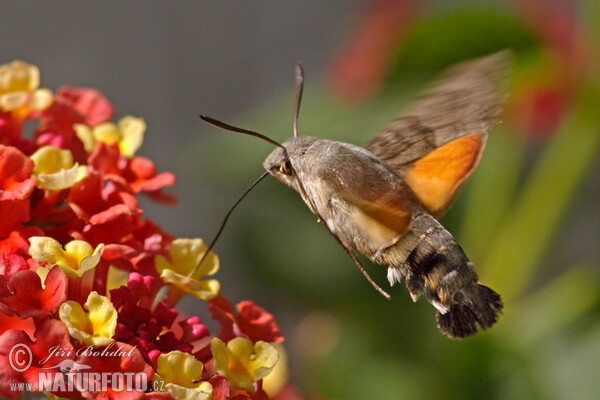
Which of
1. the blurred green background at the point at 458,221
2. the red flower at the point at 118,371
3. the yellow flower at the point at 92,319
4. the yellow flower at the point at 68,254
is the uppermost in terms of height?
the yellow flower at the point at 68,254

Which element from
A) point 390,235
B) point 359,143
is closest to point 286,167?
point 390,235

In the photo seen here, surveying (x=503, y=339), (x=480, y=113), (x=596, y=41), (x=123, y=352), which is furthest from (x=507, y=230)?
(x=123, y=352)

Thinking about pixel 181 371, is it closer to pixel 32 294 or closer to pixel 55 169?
pixel 32 294

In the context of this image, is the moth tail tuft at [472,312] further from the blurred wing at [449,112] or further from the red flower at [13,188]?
the red flower at [13,188]

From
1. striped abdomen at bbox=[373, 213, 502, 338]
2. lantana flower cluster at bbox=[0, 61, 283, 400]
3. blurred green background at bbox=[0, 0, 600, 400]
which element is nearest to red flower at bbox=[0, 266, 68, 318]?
lantana flower cluster at bbox=[0, 61, 283, 400]

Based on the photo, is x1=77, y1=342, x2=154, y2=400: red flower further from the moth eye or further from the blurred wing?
the blurred wing

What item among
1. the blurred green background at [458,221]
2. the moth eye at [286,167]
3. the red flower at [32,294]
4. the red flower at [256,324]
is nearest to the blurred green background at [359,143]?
the blurred green background at [458,221]
